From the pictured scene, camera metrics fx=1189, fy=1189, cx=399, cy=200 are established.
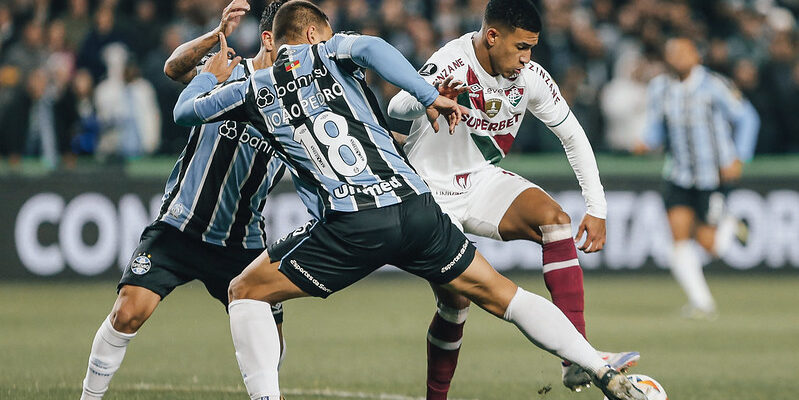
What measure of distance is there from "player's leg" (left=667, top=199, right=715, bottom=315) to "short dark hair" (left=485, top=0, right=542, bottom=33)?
6.52 metres

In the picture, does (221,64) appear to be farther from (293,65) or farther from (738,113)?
(738,113)

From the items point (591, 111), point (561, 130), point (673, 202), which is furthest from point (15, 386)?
point (591, 111)

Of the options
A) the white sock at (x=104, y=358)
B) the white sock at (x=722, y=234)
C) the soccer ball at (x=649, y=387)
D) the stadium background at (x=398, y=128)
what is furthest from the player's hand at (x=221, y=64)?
the white sock at (x=722, y=234)

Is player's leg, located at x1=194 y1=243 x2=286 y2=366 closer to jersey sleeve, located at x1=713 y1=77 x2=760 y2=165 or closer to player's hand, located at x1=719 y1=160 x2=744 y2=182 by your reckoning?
player's hand, located at x1=719 y1=160 x2=744 y2=182

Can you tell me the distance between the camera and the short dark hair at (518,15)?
6168mm

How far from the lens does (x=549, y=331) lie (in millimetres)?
5574

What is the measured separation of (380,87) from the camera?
1573cm

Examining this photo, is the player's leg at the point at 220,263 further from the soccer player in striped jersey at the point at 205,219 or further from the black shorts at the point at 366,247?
the black shorts at the point at 366,247

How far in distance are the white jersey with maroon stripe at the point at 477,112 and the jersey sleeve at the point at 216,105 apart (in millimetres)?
1165

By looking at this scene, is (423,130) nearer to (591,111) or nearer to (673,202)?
(673,202)

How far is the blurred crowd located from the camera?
1497cm

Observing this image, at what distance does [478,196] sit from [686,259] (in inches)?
238

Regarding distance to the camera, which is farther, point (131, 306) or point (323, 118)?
point (131, 306)

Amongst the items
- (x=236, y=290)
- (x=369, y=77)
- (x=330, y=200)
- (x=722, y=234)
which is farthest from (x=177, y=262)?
(x=369, y=77)
